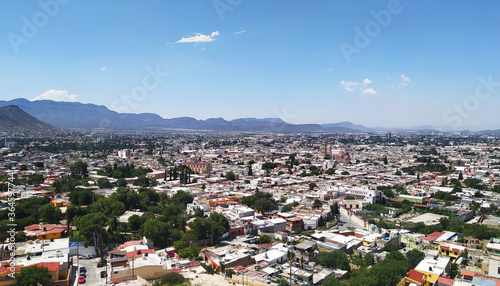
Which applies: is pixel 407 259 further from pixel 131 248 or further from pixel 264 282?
pixel 131 248

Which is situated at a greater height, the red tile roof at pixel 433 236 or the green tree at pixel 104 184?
the green tree at pixel 104 184

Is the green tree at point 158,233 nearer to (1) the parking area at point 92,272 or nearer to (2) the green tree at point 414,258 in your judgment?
(1) the parking area at point 92,272

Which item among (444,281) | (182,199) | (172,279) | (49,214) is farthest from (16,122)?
(444,281)

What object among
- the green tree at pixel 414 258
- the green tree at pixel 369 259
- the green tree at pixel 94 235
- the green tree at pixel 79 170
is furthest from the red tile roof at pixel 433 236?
the green tree at pixel 79 170

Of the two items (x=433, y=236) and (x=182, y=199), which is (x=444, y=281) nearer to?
(x=433, y=236)

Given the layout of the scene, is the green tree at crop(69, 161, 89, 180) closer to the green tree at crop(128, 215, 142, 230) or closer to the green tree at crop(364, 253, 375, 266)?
the green tree at crop(128, 215, 142, 230)

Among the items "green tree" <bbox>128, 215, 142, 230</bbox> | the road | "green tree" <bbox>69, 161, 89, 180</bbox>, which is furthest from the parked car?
"green tree" <bbox>69, 161, 89, 180</bbox>

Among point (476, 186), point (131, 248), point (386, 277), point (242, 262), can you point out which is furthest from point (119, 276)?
point (476, 186)
